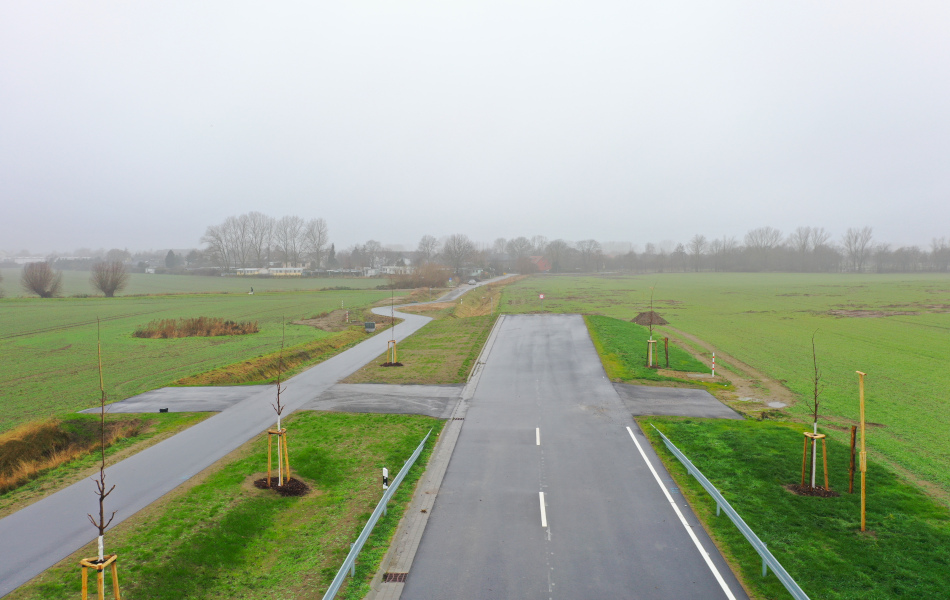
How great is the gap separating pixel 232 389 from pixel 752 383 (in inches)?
972

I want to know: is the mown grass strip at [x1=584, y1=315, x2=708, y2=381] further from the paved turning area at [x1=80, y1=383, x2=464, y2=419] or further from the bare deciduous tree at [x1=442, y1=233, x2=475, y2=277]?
the bare deciduous tree at [x1=442, y1=233, x2=475, y2=277]

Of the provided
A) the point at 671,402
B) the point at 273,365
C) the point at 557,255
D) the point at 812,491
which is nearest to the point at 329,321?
the point at 273,365

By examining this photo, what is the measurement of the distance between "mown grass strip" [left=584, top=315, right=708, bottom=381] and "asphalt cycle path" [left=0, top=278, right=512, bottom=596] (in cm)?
1521

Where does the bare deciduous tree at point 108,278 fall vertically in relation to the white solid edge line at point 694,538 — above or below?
above

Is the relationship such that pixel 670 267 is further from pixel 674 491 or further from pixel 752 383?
pixel 674 491

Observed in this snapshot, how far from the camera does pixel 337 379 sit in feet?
78.3

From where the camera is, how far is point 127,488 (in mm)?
12125

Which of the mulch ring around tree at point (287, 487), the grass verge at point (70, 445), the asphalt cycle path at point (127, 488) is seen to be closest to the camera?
the asphalt cycle path at point (127, 488)

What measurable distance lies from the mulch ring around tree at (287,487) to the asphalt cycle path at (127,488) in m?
2.18

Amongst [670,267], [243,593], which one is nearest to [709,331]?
[243,593]

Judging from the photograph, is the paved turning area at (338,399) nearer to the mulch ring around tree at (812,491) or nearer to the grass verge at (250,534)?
the grass verge at (250,534)

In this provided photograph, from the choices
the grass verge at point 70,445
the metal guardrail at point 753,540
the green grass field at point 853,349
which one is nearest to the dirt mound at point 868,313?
the green grass field at point 853,349

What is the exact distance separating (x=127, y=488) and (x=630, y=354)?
2508 centimetres

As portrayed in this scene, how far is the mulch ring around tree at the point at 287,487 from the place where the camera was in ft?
39.3
